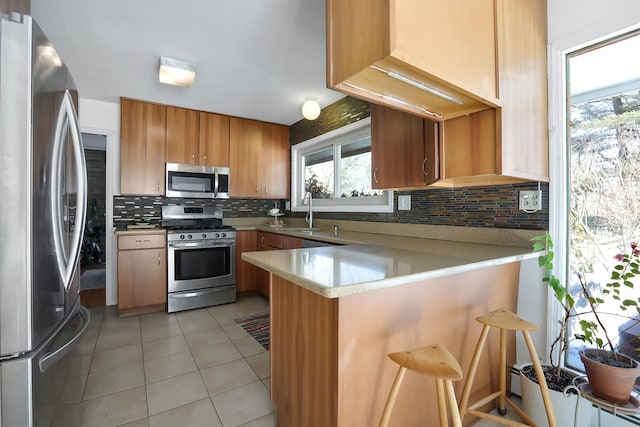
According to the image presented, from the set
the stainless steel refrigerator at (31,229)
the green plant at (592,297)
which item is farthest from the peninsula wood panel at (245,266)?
the green plant at (592,297)

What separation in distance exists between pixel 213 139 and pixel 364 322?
335cm

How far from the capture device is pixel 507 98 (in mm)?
1411

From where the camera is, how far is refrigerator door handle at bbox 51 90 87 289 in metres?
1.09

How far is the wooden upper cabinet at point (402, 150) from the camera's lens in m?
1.74

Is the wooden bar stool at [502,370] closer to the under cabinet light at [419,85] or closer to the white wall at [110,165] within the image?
the under cabinet light at [419,85]

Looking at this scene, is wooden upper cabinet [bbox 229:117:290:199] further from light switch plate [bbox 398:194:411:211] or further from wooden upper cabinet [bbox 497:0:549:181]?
wooden upper cabinet [bbox 497:0:549:181]

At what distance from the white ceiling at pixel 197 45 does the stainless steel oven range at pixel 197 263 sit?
1.48 m

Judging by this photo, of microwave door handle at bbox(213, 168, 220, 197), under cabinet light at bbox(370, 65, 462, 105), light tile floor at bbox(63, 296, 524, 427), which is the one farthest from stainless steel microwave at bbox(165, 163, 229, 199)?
under cabinet light at bbox(370, 65, 462, 105)

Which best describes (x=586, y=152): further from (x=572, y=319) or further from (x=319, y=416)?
(x=319, y=416)

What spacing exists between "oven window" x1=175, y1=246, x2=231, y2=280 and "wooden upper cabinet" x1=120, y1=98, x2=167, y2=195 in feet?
2.78

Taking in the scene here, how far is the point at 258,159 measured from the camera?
4.10 metres

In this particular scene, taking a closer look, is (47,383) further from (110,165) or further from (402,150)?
(110,165)

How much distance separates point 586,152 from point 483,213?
609 millimetres

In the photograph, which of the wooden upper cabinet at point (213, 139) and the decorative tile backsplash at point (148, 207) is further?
the wooden upper cabinet at point (213, 139)
